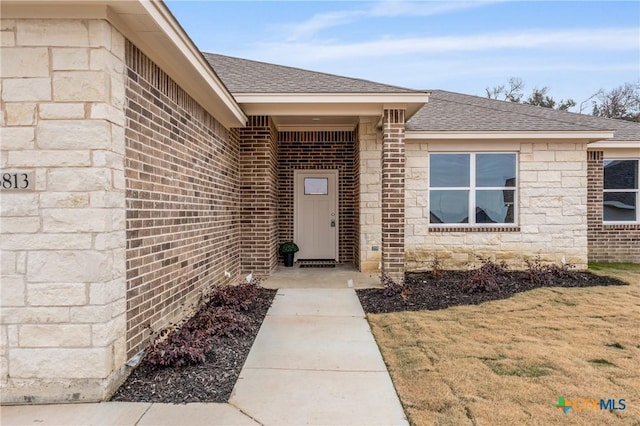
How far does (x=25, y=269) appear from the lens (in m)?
2.86

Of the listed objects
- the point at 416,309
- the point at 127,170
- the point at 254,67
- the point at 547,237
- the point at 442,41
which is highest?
the point at 442,41

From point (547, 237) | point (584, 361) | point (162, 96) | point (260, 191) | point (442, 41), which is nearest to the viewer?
point (584, 361)

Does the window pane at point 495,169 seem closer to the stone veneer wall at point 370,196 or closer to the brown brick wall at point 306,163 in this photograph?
the stone veneer wall at point 370,196

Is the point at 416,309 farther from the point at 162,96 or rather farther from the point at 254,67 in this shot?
the point at 254,67

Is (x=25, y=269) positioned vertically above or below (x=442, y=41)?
below

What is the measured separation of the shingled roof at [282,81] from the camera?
673 centimetres

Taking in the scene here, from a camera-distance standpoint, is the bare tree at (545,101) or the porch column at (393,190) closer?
the porch column at (393,190)

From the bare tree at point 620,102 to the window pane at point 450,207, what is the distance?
25737mm

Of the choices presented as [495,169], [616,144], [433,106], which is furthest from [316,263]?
[616,144]

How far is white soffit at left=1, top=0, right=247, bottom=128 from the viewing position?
2.83 meters

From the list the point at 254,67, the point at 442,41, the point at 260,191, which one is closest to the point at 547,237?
the point at 260,191

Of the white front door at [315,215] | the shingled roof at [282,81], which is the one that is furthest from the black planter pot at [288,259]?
the shingled roof at [282,81]

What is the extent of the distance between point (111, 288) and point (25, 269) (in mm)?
613

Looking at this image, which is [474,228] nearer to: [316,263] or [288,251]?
[316,263]
